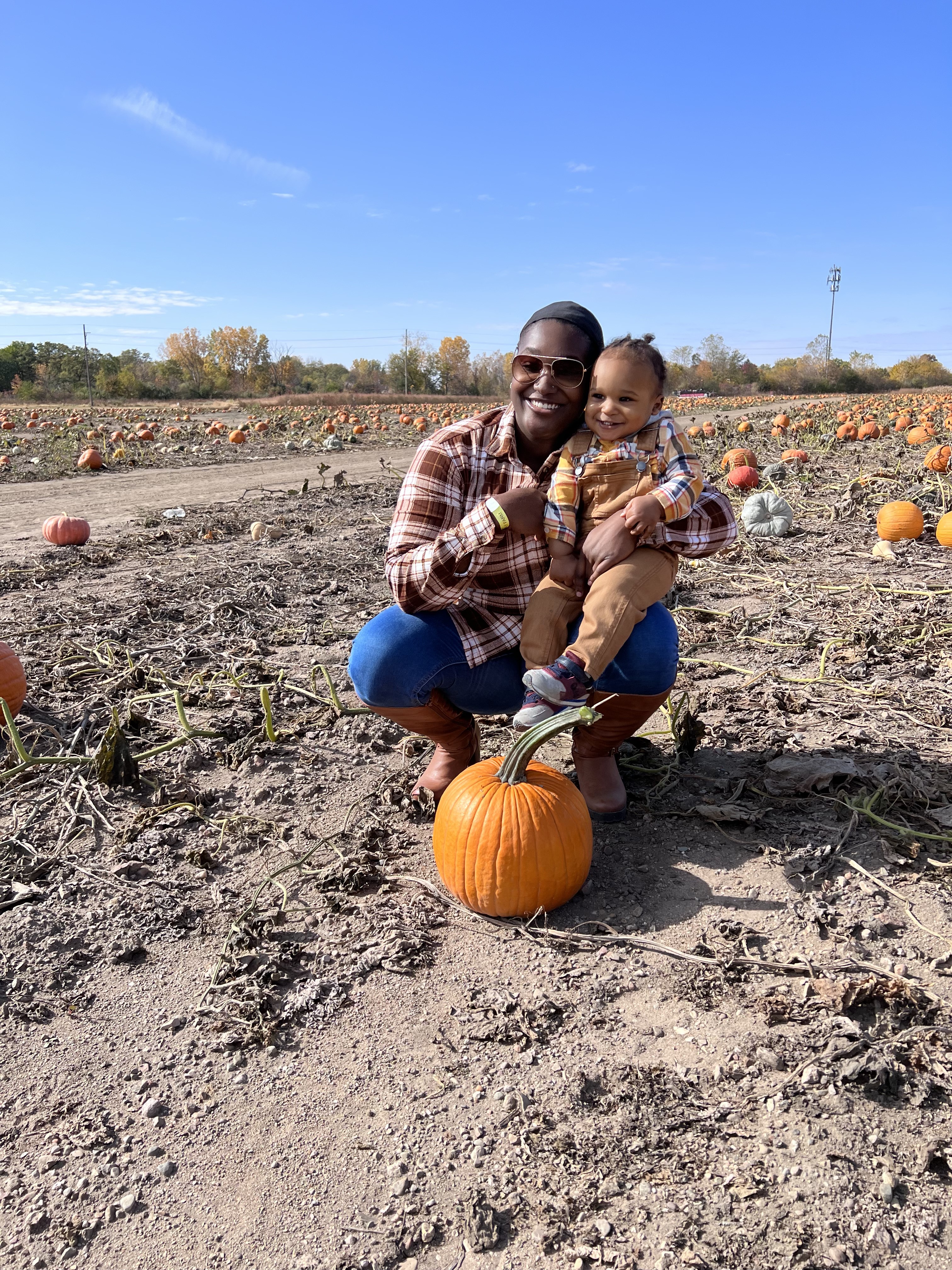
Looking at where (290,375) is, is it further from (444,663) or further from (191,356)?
(444,663)

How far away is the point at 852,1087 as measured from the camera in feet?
5.72

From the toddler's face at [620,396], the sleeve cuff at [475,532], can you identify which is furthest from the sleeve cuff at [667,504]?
the sleeve cuff at [475,532]

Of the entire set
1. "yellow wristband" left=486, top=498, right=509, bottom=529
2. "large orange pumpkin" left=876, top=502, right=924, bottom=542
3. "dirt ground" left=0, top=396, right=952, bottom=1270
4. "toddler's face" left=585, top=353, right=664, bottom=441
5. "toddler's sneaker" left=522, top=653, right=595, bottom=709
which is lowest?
"dirt ground" left=0, top=396, right=952, bottom=1270

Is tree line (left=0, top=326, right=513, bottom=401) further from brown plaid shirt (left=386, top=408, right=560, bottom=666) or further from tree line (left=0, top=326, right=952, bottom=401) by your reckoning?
brown plaid shirt (left=386, top=408, right=560, bottom=666)

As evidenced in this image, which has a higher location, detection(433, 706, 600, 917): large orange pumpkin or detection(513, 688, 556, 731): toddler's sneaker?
detection(513, 688, 556, 731): toddler's sneaker

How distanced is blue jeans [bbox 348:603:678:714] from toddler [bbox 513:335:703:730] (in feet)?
0.46

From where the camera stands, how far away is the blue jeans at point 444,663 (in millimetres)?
2605

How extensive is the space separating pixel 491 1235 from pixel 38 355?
224 feet

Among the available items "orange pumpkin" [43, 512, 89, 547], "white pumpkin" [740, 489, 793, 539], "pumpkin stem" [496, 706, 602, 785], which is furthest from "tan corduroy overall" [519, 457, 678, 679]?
"orange pumpkin" [43, 512, 89, 547]

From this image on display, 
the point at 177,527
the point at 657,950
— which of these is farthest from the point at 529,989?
the point at 177,527

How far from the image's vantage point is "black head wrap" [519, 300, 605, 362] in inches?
100

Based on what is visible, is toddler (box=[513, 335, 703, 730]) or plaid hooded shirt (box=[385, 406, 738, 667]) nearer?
toddler (box=[513, 335, 703, 730])

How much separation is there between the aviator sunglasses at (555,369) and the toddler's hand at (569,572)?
512 mm

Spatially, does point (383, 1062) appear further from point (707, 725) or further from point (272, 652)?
point (272, 652)
